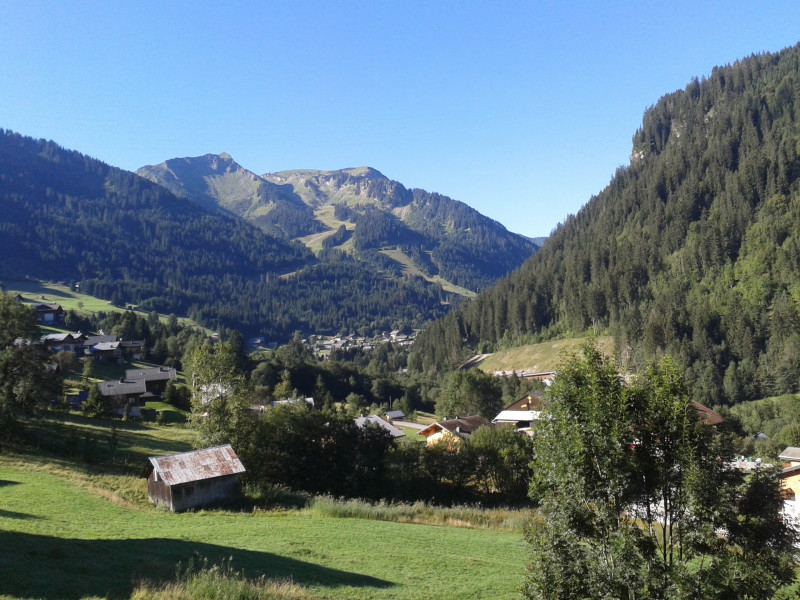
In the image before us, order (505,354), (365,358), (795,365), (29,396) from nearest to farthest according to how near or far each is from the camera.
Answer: (29,396), (795,365), (505,354), (365,358)

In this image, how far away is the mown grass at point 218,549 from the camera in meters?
15.2

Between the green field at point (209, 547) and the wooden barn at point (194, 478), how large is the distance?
1.13 m

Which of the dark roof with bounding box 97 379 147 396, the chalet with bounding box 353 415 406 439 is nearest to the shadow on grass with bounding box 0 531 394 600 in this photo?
the chalet with bounding box 353 415 406 439

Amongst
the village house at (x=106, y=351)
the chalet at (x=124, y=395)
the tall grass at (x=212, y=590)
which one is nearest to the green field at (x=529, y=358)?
the chalet at (x=124, y=395)

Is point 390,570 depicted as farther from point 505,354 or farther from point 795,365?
point 505,354

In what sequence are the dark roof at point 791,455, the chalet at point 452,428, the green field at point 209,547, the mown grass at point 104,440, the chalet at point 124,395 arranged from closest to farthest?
the green field at point 209,547
the mown grass at point 104,440
the dark roof at point 791,455
the chalet at point 452,428
the chalet at point 124,395

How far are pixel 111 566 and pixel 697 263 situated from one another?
142 metres

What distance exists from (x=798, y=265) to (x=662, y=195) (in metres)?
64.7

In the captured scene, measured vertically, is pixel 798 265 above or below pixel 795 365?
above

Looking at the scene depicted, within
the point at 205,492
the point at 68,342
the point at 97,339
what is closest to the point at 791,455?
the point at 205,492

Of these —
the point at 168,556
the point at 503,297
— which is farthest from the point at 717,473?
the point at 503,297

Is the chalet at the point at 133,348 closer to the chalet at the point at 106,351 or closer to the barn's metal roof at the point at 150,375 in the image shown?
the chalet at the point at 106,351

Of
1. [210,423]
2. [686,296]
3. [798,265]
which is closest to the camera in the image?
[210,423]

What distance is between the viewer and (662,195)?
166 meters
